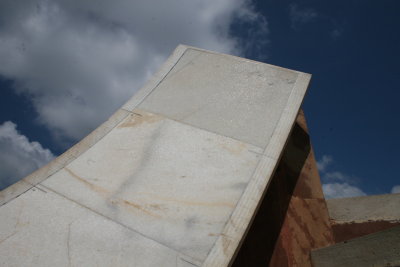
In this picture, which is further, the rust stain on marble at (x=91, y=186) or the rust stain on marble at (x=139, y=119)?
the rust stain on marble at (x=139, y=119)

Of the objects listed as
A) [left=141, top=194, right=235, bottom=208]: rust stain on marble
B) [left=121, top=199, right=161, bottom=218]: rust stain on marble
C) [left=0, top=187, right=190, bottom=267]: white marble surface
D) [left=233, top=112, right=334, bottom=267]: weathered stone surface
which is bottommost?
[left=0, top=187, right=190, bottom=267]: white marble surface

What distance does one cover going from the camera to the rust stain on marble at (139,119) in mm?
4023

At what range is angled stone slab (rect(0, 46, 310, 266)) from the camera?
2.78 meters

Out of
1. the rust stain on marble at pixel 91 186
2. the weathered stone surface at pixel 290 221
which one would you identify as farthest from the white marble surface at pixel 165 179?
the weathered stone surface at pixel 290 221

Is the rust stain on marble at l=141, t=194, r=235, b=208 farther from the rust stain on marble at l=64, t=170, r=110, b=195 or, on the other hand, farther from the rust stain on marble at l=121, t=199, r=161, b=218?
the rust stain on marble at l=64, t=170, r=110, b=195

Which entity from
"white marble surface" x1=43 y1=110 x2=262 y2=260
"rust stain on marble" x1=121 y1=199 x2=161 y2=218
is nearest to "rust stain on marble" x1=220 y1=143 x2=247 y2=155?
"white marble surface" x1=43 y1=110 x2=262 y2=260

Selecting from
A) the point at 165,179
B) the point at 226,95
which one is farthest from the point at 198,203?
the point at 226,95

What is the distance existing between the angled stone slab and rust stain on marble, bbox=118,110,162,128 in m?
0.01

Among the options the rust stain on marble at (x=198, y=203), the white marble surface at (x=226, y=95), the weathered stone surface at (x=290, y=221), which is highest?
the white marble surface at (x=226, y=95)

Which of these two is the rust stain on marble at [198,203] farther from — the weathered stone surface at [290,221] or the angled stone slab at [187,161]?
the weathered stone surface at [290,221]

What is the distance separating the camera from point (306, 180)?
168 inches

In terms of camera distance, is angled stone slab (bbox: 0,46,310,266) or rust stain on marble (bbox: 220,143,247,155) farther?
rust stain on marble (bbox: 220,143,247,155)

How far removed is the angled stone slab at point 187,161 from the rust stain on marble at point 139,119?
0.6 inches

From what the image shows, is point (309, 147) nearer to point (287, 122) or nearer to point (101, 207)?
point (287, 122)
